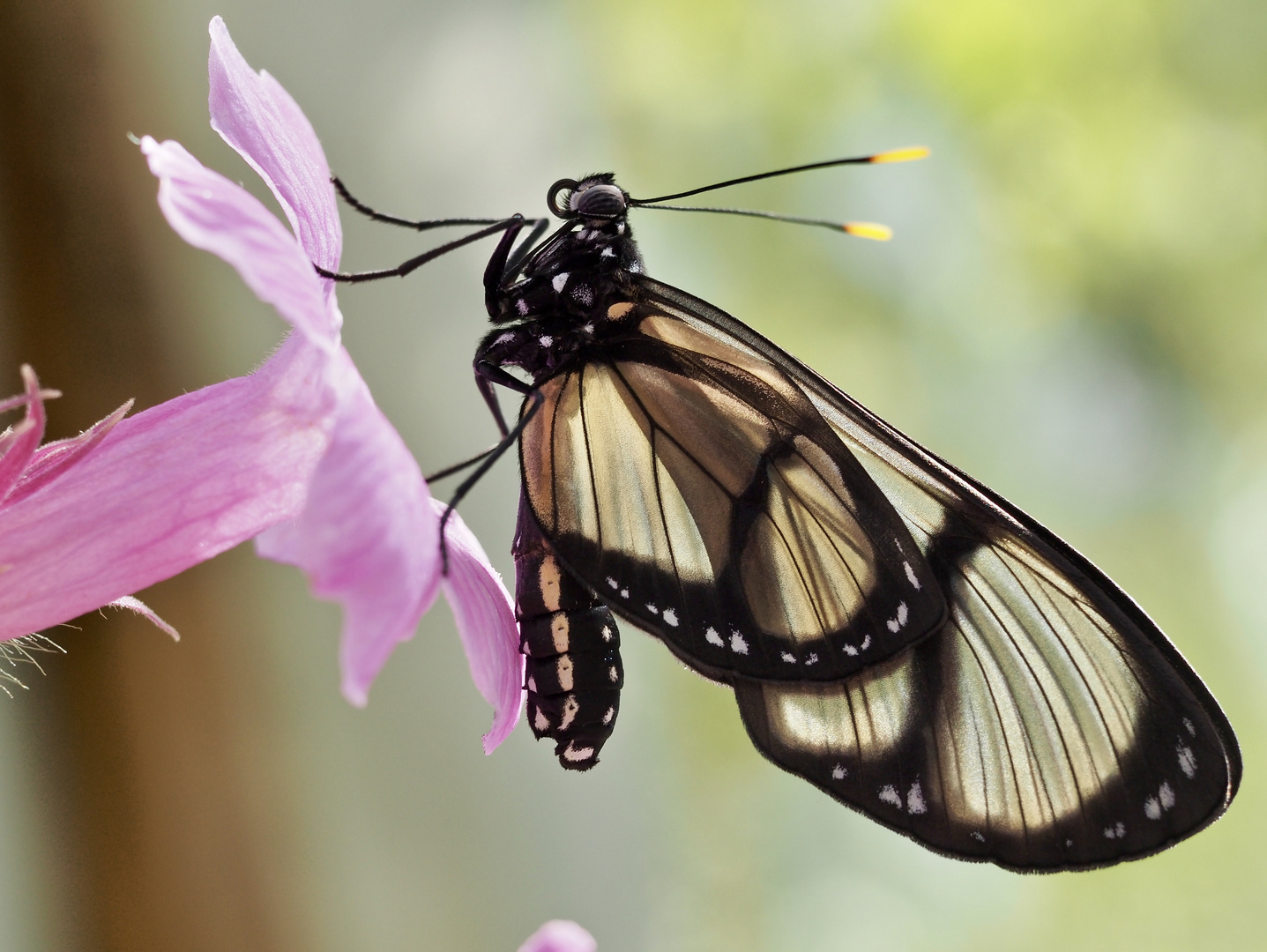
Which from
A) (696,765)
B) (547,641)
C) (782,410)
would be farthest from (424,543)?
(696,765)

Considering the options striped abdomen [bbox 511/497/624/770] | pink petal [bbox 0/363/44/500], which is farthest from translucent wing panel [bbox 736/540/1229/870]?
pink petal [bbox 0/363/44/500]

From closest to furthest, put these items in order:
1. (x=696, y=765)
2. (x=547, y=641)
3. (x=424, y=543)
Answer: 1. (x=424, y=543)
2. (x=547, y=641)
3. (x=696, y=765)

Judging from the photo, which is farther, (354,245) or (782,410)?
(354,245)

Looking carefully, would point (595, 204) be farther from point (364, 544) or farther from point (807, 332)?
point (807, 332)

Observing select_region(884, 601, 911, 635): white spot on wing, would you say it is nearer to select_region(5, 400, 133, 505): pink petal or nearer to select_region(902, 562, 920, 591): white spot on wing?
select_region(902, 562, 920, 591): white spot on wing

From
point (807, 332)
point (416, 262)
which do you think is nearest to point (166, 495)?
point (416, 262)

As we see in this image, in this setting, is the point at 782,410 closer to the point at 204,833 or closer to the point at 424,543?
the point at 424,543

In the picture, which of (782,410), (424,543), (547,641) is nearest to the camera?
(424,543)
